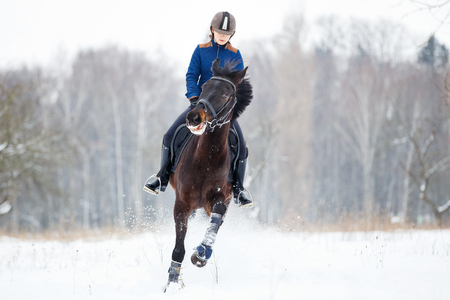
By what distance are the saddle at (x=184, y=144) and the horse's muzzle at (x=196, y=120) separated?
126 cm

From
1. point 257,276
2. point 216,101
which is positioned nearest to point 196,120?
point 216,101

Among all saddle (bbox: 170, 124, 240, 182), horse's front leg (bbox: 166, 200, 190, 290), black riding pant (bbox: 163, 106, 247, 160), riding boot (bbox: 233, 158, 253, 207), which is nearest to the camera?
horse's front leg (bbox: 166, 200, 190, 290)

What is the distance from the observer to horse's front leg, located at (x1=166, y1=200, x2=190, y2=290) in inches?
173

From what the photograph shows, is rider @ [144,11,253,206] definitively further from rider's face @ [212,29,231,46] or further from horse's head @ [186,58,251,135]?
horse's head @ [186,58,251,135]

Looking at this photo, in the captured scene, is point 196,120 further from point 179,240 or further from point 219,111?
point 179,240

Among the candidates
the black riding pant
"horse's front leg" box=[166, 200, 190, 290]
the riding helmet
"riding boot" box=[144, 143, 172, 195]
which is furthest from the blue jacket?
"horse's front leg" box=[166, 200, 190, 290]

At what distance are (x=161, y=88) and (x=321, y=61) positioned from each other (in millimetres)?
15569

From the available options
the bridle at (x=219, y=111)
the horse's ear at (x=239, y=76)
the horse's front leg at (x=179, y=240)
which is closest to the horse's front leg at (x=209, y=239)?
the horse's front leg at (x=179, y=240)

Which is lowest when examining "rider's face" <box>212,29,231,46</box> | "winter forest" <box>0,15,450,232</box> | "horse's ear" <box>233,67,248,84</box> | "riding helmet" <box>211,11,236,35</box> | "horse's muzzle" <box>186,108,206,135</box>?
"winter forest" <box>0,15,450,232</box>

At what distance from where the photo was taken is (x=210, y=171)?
4496 mm

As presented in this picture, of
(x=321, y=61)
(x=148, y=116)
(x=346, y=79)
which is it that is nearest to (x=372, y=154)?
(x=346, y=79)

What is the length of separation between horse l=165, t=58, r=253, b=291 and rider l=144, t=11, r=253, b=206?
34 centimetres

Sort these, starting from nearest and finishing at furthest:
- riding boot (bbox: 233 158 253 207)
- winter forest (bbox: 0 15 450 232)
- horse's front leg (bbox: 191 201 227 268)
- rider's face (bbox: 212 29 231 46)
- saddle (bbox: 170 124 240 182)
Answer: horse's front leg (bbox: 191 201 227 268) → rider's face (bbox: 212 29 231 46) → saddle (bbox: 170 124 240 182) → riding boot (bbox: 233 158 253 207) → winter forest (bbox: 0 15 450 232)

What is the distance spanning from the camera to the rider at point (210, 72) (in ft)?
15.6
